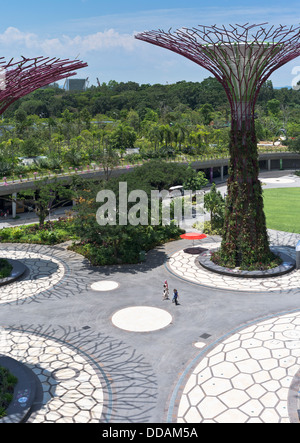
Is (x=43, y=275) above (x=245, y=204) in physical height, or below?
below

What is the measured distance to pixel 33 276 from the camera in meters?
28.4

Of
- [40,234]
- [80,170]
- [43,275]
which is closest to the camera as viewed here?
[43,275]

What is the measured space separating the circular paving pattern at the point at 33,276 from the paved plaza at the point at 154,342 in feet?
0.41

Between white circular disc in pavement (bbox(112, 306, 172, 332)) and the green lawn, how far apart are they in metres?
19.5

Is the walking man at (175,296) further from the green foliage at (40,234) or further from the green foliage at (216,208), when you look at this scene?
the green foliage at (216,208)

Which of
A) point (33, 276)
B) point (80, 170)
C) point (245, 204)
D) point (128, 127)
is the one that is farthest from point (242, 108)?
point (128, 127)

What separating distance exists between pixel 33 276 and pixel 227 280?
12572 millimetres

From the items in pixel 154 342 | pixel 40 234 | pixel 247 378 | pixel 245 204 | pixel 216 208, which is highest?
pixel 245 204

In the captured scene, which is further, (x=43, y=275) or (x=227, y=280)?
(x=43, y=275)

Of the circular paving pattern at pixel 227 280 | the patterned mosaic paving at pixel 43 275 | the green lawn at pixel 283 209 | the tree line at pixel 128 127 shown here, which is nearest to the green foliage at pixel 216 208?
the green lawn at pixel 283 209

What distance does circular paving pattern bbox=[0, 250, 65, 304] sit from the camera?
25.6 metres

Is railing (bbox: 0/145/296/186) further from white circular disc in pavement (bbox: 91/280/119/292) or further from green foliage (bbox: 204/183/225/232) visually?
white circular disc in pavement (bbox: 91/280/119/292)

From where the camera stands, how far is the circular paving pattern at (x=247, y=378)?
14766 mm

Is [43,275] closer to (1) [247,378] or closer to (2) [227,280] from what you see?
(2) [227,280]
